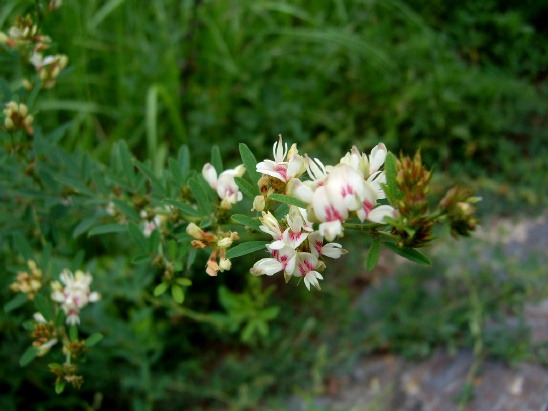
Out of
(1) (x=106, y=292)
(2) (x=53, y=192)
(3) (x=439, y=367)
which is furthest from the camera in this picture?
(3) (x=439, y=367)

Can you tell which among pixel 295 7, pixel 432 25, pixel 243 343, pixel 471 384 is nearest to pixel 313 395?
pixel 243 343

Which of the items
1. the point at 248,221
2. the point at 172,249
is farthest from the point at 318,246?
the point at 172,249

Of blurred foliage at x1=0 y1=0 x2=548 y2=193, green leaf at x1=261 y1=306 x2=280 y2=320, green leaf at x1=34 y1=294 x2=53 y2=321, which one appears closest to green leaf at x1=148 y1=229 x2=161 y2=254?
green leaf at x1=34 y1=294 x2=53 y2=321

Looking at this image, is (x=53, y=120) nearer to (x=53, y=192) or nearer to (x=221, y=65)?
(x=221, y=65)

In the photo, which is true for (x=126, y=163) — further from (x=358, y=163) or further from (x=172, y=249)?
(x=358, y=163)

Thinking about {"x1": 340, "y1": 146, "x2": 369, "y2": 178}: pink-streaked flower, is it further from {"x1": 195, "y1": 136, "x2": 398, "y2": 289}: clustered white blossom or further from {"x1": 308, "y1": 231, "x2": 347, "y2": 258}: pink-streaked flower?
{"x1": 308, "y1": 231, "x2": 347, "y2": 258}: pink-streaked flower
